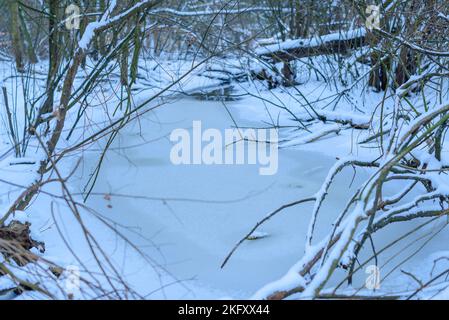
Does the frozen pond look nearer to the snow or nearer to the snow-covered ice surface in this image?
the snow-covered ice surface

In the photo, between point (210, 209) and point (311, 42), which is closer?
point (210, 209)

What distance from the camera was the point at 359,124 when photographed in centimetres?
441

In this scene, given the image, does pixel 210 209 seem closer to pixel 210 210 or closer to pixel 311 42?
pixel 210 210

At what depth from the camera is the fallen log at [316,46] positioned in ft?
19.9

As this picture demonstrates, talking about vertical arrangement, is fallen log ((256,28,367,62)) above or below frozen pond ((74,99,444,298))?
above

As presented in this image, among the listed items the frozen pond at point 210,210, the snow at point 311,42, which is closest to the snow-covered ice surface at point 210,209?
the frozen pond at point 210,210

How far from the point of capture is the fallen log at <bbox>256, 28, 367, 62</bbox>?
6051 millimetres

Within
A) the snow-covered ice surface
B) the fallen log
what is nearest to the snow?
the fallen log

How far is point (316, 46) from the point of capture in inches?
246

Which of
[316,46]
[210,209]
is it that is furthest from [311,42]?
[210,209]

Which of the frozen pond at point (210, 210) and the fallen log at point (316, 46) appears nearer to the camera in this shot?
the frozen pond at point (210, 210)

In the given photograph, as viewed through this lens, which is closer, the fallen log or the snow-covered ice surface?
the snow-covered ice surface

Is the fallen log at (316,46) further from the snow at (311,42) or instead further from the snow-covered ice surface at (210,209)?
the snow-covered ice surface at (210,209)
